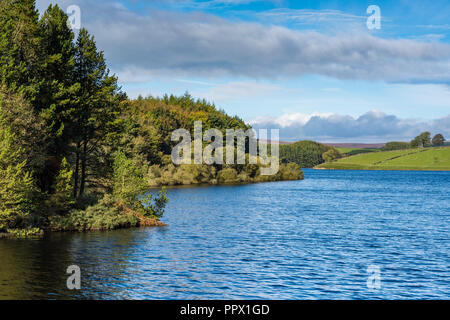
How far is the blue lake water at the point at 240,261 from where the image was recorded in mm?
25828

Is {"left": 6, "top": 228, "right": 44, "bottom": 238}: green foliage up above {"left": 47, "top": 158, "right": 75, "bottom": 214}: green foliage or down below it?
below

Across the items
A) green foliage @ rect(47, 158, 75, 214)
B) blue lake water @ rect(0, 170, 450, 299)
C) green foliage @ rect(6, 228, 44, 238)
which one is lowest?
blue lake water @ rect(0, 170, 450, 299)

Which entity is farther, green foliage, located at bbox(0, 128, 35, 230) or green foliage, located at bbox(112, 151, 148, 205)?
green foliage, located at bbox(112, 151, 148, 205)

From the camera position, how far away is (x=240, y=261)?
33.8 metres

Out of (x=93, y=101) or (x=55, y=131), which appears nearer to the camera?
(x=55, y=131)

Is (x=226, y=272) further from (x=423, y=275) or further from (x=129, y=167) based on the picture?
(x=129, y=167)

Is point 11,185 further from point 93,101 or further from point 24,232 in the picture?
point 93,101

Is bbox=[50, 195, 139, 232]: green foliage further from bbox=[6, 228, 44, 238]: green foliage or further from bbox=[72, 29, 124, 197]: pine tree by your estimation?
bbox=[72, 29, 124, 197]: pine tree

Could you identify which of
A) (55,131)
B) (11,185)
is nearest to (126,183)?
(55,131)

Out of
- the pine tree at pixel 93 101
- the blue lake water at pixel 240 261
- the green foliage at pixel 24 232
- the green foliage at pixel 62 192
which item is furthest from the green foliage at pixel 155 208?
the green foliage at pixel 24 232

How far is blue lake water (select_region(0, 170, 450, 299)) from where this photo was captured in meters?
25.8

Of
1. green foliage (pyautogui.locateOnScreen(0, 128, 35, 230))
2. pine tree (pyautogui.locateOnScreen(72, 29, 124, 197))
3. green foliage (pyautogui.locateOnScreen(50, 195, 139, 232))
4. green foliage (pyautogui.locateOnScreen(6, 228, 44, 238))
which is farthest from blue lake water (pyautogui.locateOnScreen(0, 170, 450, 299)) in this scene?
pine tree (pyautogui.locateOnScreen(72, 29, 124, 197))
